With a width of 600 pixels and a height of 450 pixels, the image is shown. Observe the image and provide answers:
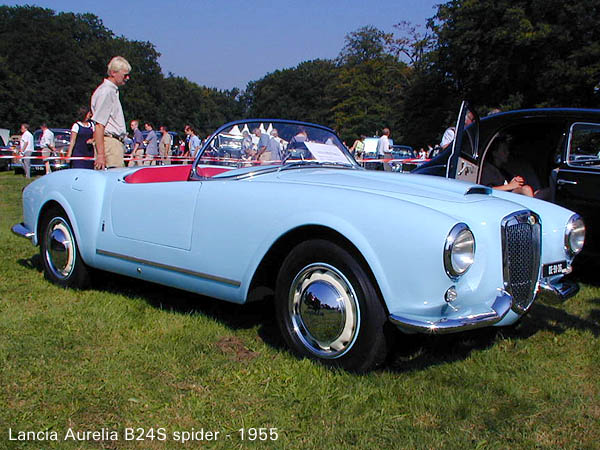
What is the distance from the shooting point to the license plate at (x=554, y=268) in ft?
10.6

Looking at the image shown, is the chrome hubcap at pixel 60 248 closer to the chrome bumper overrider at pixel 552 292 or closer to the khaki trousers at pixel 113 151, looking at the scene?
the khaki trousers at pixel 113 151

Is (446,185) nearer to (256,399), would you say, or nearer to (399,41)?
(256,399)

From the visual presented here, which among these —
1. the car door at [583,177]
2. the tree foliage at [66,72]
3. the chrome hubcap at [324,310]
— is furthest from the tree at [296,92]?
the chrome hubcap at [324,310]

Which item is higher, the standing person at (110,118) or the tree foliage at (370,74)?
the tree foliage at (370,74)

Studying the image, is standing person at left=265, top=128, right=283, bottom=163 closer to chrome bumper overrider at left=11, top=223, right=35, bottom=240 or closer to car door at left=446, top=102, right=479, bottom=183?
car door at left=446, top=102, right=479, bottom=183

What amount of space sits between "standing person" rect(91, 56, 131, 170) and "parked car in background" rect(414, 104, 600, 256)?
10.3 feet

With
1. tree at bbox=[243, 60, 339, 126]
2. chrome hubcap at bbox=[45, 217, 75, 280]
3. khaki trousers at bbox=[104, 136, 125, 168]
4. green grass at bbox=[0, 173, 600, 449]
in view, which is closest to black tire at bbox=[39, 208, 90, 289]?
chrome hubcap at bbox=[45, 217, 75, 280]

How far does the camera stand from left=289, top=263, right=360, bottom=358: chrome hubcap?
2803 mm

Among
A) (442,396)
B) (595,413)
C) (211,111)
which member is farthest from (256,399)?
(211,111)

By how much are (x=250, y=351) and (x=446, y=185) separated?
153 cm

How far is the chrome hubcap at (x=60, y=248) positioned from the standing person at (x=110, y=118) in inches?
36.3

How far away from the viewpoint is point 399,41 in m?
51.8

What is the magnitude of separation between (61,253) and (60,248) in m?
0.04

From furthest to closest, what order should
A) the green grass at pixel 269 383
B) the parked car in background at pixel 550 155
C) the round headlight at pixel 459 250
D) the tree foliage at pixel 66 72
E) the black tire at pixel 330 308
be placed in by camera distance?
the tree foliage at pixel 66 72 < the parked car in background at pixel 550 155 < the black tire at pixel 330 308 < the round headlight at pixel 459 250 < the green grass at pixel 269 383
